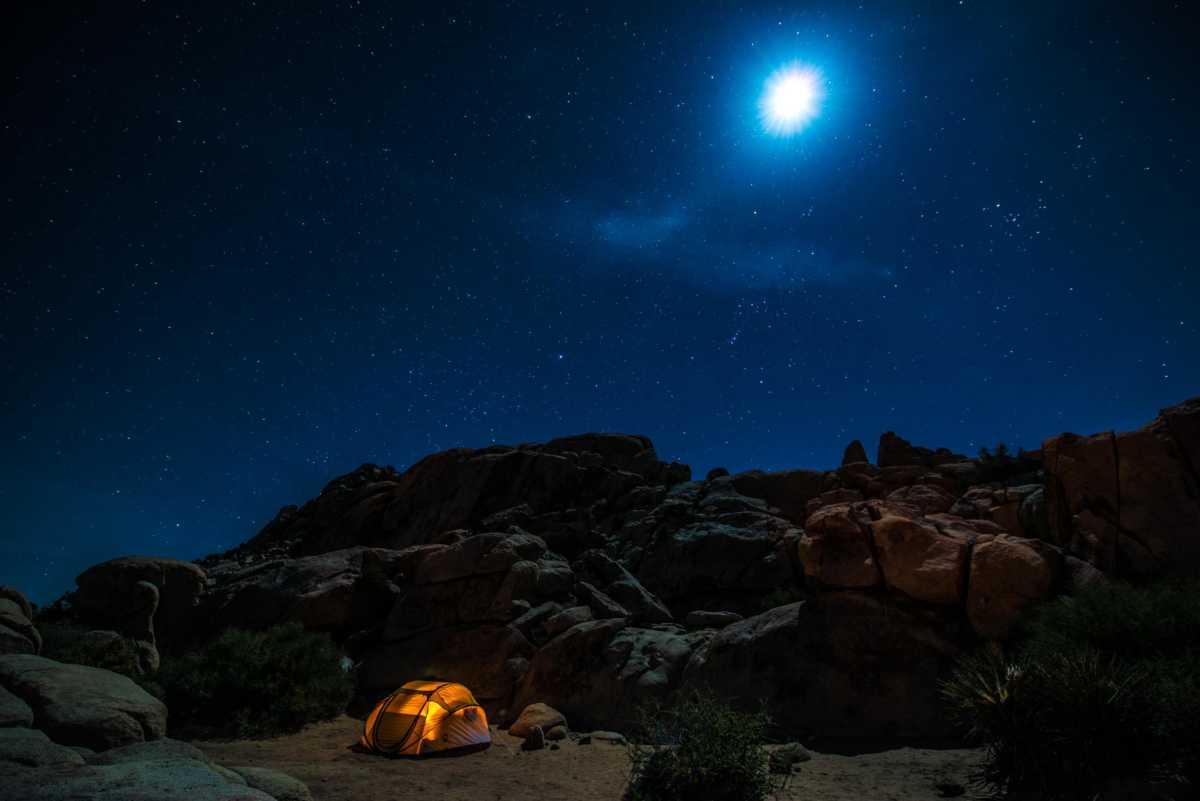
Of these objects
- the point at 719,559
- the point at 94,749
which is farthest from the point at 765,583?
the point at 94,749

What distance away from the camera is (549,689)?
57.1 feet

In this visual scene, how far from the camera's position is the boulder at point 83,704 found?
7.82m

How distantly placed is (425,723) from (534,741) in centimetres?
272

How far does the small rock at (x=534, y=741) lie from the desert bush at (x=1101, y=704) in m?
9.39

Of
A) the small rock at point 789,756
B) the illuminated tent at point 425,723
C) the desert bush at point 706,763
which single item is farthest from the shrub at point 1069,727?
the illuminated tent at point 425,723

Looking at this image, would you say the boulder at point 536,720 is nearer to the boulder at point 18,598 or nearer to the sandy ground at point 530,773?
the sandy ground at point 530,773

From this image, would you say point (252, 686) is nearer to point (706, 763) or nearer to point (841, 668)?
point (706, 763)

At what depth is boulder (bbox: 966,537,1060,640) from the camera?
43.2ft

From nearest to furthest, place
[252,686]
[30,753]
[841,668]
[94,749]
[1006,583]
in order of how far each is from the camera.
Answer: [30,753] < [94,749] < [1006,583] < [841,668] < [252,686]

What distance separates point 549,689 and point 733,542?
12711 millimetres

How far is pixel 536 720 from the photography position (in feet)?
52.0

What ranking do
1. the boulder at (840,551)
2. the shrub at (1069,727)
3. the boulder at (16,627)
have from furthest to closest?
the boulder at (840,551) → the boulder at (16,627) → the shrub at (1069,727)

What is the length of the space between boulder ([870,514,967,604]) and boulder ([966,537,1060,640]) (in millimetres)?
389

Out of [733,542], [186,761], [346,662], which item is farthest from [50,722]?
[733,542]
